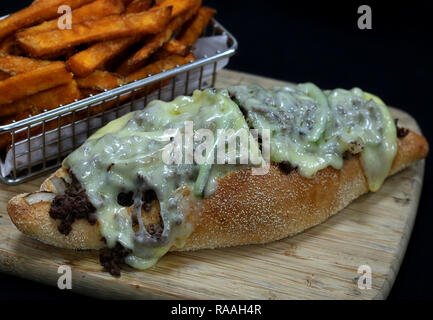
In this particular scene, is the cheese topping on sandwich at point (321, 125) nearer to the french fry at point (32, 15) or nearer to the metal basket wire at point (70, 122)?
the metal basket wire at point (70, 122)

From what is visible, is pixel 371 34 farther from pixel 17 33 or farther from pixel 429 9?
pixel 17 33

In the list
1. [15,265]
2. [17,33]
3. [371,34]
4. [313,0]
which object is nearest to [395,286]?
[15,265]

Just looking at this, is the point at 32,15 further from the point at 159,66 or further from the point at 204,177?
the point at 204,177

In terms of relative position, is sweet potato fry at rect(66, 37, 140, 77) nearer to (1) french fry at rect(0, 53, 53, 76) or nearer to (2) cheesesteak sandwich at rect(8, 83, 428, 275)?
(1) french fry at rect(0, 53, 53, 76)

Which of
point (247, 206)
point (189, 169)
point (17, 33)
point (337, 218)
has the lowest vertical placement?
point (337, 218)

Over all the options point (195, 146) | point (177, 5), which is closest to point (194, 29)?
point (177, 5)

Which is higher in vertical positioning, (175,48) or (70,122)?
(175,48)
